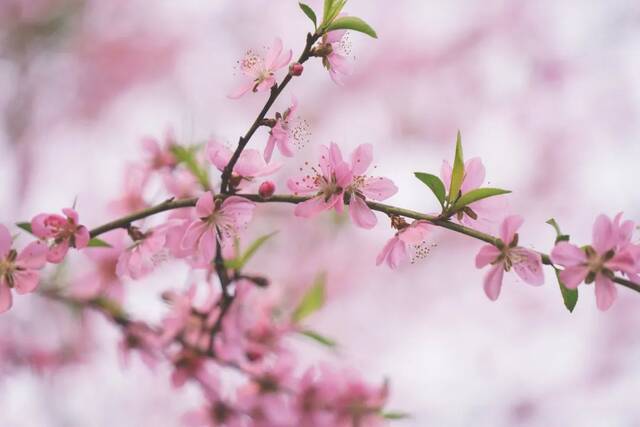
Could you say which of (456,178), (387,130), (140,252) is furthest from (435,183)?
(387,130)

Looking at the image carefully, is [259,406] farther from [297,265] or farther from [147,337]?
[297,265]

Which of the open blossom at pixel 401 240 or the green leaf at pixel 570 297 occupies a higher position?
the open blossom at pixel 401 240

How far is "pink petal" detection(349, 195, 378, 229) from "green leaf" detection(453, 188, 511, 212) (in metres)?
0.07

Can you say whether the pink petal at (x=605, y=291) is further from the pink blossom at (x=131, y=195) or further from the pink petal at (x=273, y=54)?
the pink blossom at (x=131, y=195)

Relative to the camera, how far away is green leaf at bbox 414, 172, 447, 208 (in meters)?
0.56

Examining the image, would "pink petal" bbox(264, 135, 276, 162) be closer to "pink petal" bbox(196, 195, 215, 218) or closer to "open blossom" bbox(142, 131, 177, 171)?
"pink petal" bbox(196, 195, 215, 218)

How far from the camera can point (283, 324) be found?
924 mm

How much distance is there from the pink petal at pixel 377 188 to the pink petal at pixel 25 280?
1.01 feet

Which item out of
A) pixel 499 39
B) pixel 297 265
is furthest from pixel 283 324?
pixel 499 39

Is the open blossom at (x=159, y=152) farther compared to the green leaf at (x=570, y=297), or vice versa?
the open blossom at (x=159, y=152)

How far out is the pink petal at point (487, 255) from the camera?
57 centimetres

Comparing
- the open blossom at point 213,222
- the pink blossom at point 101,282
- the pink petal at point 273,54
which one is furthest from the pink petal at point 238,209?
the pink blossom at point 101,282

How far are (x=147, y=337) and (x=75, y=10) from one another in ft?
4.84

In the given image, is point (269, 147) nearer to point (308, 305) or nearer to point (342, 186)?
point (342, 186)
